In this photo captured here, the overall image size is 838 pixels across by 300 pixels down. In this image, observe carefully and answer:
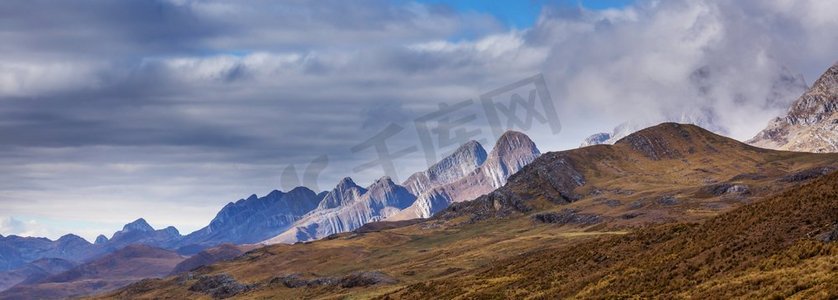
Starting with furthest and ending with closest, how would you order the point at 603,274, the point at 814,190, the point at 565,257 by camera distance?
the point at 565,257 < the point at 603,274 < the point at 814,190

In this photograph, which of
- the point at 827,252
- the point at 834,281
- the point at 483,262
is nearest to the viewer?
the point at 834,281

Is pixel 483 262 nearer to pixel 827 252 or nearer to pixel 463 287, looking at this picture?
pixel 463 287

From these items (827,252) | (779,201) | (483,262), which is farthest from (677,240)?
(483,262)

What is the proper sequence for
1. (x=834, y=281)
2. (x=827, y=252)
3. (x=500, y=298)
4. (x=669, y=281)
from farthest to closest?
(x=500, y=298)
(x=669, y=281)
(x=827, y=252)
(x=834, y=281)

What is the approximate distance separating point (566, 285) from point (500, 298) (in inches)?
418

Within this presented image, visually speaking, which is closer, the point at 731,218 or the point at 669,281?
the point at 669,281

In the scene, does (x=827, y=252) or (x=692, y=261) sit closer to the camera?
(x=827, y=252)

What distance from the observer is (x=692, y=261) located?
79688 mm

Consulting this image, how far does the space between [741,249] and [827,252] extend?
1201cm

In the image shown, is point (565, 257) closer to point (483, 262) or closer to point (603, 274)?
point (603, 274)

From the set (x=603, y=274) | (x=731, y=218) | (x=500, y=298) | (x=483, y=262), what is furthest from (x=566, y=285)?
(x=483, y=262)

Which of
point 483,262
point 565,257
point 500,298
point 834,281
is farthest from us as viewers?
point 483,262

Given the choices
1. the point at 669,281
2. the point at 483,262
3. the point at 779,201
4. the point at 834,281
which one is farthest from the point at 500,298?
the point at 483,262

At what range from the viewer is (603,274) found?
89.8m
